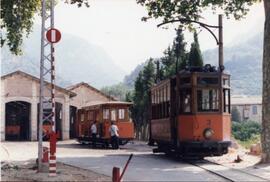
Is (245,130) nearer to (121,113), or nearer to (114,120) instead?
(121,113)

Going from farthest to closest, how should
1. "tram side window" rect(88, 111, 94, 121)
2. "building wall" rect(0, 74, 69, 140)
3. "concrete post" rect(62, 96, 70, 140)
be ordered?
"concrete post" rect(62, 96, 70, 140) → "building wall" rect(0, 74, 69, 140) → "tram side window" rect(88, 111, 94, 121)

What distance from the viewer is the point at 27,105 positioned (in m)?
53.8

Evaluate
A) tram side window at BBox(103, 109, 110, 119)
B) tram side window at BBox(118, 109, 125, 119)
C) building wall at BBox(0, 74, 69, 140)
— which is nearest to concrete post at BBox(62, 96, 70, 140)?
building wall at BBox(0, 74, 69, 140)

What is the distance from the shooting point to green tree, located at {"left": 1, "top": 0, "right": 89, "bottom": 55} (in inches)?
956

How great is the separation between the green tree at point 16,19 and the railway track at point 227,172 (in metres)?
8.91

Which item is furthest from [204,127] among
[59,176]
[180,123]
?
[59,176]

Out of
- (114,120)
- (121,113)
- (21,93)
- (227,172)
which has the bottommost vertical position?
(227,172)

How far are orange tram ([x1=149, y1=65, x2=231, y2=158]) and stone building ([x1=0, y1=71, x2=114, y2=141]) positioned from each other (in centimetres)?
3049

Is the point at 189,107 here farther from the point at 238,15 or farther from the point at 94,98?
the point at 94,98

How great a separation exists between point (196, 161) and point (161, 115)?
2966 mm

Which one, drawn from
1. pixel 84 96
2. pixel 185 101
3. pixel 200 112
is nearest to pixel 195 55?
pixel 185 101

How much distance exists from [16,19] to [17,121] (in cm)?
3145

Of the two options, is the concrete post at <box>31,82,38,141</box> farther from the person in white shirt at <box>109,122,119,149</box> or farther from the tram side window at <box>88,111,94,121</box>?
the person in white shirt at <box>109,122,119,149</box>

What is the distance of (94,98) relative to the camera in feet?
190
